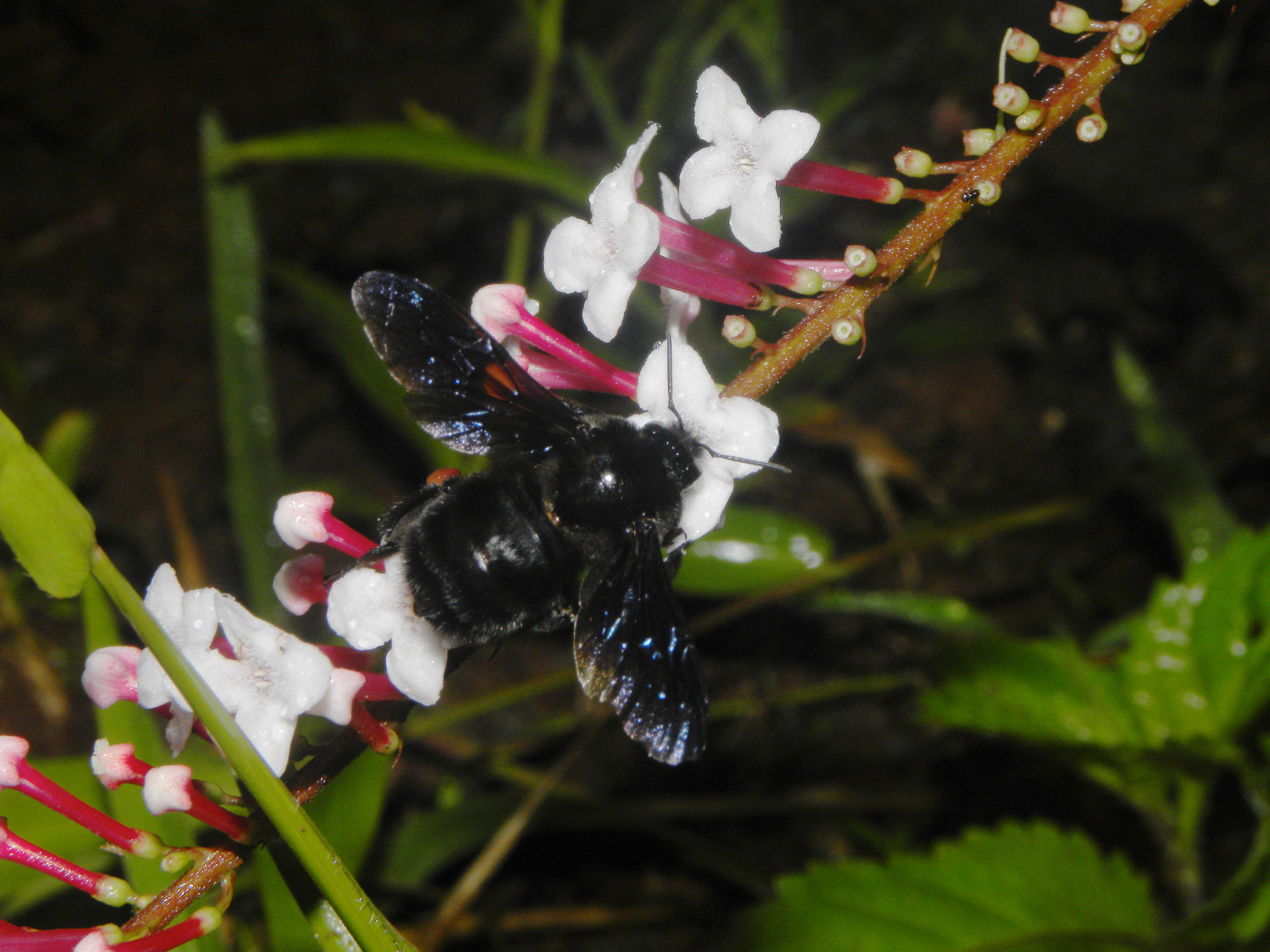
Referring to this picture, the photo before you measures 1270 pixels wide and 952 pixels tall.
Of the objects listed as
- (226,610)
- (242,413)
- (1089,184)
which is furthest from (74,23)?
(226,610)

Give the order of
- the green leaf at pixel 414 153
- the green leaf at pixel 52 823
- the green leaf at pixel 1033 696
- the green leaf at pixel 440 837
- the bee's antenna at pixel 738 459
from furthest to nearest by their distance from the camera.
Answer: the green leaf at pixel 440 837 < the green leaf at pixel 414 153 < the green leaf at pixel 1033 696 < the green leaf at pixel 52 823 < the bee's antenna at pixel 738 459

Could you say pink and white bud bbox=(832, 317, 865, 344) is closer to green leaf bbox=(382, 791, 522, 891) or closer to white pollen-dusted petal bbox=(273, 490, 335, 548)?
white pollen-dusted petal bbox=(273, 490, 335, 548)

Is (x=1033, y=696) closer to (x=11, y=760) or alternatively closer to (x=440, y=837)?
(x=440, y=837)

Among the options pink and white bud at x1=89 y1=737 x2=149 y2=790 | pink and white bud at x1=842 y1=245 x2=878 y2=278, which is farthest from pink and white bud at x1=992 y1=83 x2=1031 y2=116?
pink and white bud at x1=89 y1=737 x2=149 y2=790

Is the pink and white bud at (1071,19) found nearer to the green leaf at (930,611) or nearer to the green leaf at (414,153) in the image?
the green leaf at (414,153)

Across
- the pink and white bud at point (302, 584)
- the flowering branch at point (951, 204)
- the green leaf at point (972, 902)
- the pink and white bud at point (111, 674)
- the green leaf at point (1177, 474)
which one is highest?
the pink and white bud at point (111, 674)

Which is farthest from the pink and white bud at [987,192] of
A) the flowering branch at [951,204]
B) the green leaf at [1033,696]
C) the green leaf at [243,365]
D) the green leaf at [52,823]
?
the green leaf at [243,365]
